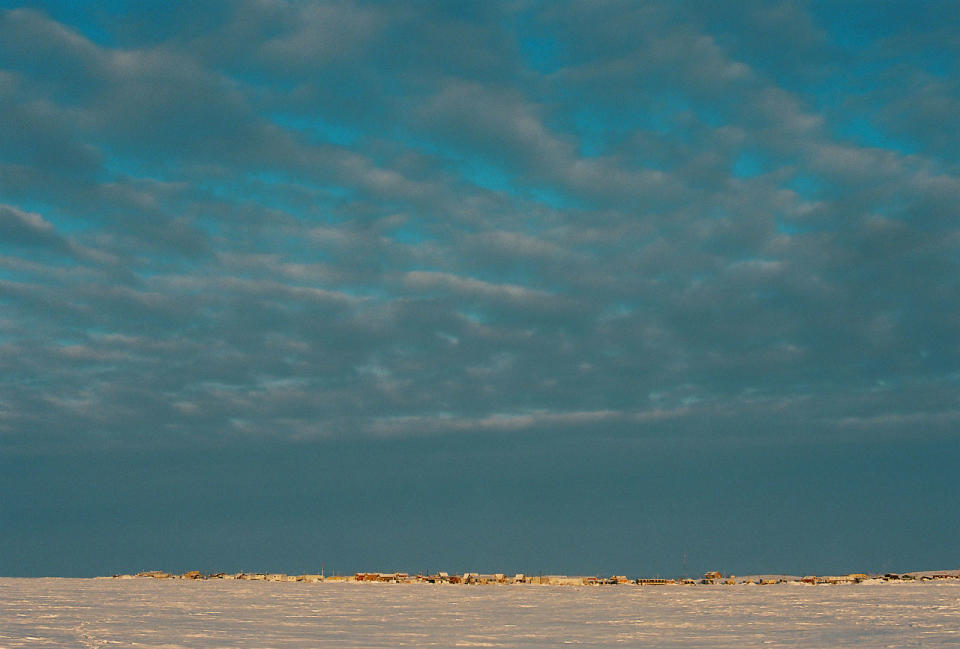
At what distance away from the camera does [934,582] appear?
2150 cm

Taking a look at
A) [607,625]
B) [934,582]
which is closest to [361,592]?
[607,625]

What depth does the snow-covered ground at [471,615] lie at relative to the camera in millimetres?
10211

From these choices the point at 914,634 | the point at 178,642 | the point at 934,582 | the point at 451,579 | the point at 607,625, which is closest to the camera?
the point at 178,642

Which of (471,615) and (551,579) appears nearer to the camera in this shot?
(471,615)

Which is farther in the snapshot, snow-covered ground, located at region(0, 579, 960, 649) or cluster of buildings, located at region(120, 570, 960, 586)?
cluster of buildings, located at region(120, 570, 960, 586)

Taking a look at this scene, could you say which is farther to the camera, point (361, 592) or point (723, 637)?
point (361, 592)

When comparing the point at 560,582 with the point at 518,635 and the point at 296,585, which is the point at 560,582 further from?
the point at 518,635

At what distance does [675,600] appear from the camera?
17.2 m

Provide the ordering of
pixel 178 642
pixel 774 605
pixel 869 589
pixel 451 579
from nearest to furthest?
pixel 178 642 < pixel 774 605 < pixel 869 589 < pixel 451 579

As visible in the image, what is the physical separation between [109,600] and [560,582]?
11.4 metres

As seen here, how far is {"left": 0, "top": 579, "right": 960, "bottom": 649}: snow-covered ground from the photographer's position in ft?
33.5

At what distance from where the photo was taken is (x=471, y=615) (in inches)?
556

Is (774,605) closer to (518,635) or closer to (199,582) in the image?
(518,635)

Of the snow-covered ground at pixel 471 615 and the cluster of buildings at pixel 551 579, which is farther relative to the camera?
the cluster of buildings at pixel 551 579
